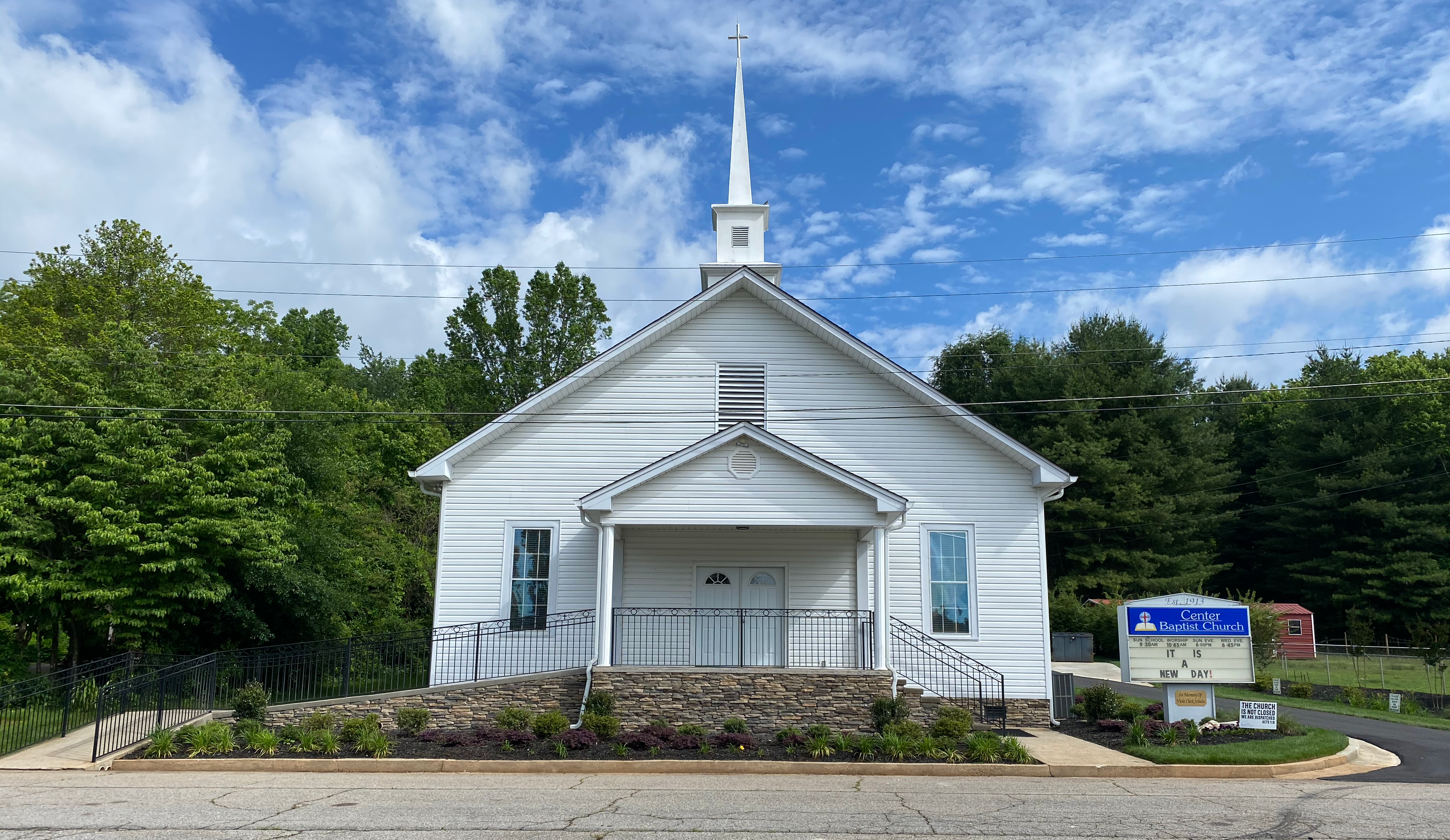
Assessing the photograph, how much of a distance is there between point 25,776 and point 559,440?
9.62 m

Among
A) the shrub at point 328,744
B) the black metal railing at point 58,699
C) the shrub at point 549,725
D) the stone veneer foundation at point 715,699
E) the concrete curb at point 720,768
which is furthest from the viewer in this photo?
the stone veneer foundation at point 715,699

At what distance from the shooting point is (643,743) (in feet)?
46.5

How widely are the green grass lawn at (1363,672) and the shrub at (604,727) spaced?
21.4 m

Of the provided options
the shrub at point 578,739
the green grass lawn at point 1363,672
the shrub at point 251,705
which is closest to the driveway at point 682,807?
the shrub at point 578,739

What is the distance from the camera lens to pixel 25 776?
12617 millimetres

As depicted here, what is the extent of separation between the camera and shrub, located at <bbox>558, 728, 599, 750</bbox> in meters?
14.2

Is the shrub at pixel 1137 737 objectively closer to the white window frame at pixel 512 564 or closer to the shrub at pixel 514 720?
the shrub at pixel 514 720

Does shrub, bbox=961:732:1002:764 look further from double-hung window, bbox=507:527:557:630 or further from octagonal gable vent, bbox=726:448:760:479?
double-hung window, bbox=507:527:557:630

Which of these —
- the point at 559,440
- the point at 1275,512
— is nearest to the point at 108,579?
the point at 559,440

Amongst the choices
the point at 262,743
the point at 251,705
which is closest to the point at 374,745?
the point at 262,743

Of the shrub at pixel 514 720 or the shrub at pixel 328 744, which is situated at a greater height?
the shrub at pixel 514 720

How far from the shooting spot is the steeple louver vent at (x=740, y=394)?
64.5 ft

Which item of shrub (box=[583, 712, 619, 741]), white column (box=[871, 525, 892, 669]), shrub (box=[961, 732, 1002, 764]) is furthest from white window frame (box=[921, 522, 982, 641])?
shrub (box=[583, 712, 619, 741])

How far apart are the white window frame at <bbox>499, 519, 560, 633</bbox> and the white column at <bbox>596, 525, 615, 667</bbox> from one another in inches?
71.1
